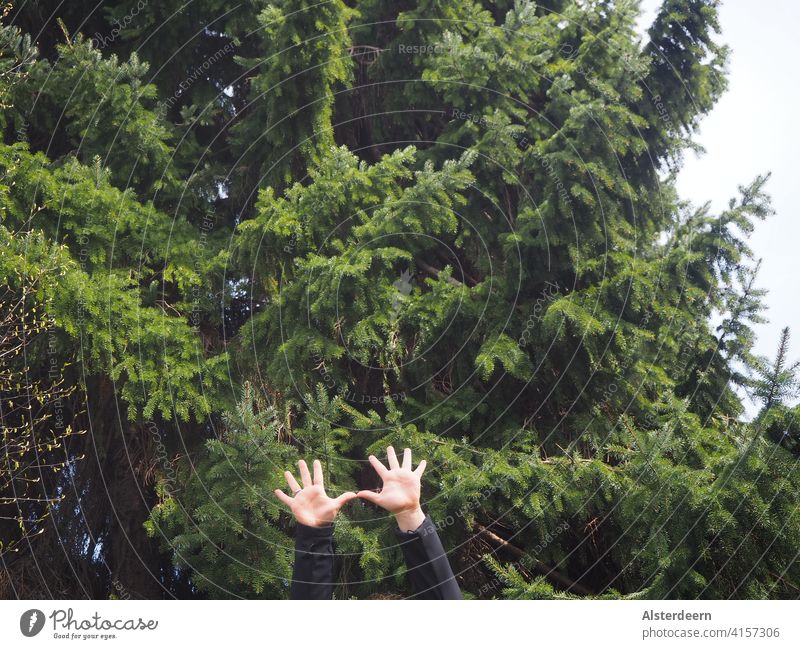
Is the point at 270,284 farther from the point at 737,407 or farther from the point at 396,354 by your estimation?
the point at 737,407

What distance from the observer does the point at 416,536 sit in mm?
4016

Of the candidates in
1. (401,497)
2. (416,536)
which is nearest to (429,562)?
(416,536)

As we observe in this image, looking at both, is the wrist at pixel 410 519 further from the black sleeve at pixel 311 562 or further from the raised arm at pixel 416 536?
the black sleeve at pixel 311 562

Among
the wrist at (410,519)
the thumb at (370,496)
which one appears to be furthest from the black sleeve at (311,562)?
the wrist at (410,519)

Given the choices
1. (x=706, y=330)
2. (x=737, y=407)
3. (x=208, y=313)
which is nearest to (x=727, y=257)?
(x=706, y=330)

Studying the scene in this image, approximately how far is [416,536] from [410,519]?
13cm

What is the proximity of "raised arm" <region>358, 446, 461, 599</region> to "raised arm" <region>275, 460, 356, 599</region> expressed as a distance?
0.82 feet

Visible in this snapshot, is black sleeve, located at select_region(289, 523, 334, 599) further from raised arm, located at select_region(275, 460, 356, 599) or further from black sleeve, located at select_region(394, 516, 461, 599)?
black sleeve, located at select_region(394, 516, 461, 599)

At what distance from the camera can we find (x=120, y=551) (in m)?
7.38

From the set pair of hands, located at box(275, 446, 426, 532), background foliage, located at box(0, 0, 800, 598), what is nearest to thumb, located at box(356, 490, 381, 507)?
pair of hands, located at box(275, 446, 426, 532)

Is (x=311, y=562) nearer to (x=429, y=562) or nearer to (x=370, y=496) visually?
(x=370, y=496)

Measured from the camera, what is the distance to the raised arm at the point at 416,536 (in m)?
3.96

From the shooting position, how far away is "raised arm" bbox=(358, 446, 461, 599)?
3959 mm

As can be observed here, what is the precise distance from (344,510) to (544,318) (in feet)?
6.86
